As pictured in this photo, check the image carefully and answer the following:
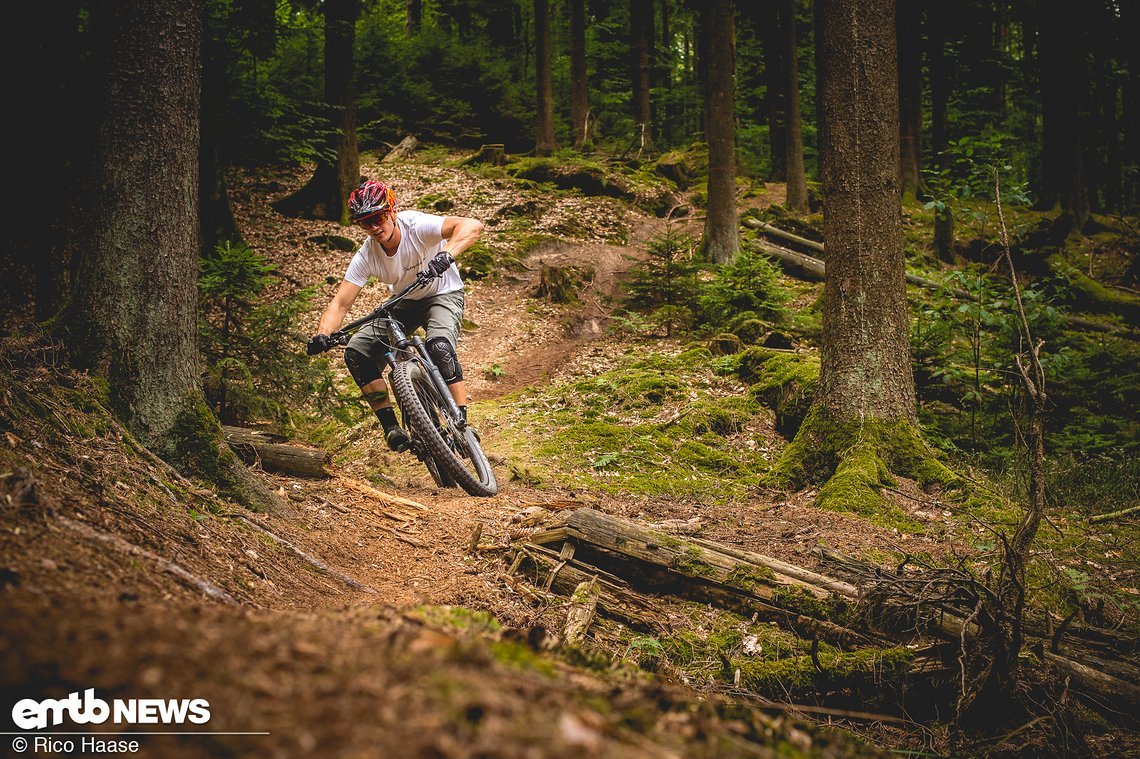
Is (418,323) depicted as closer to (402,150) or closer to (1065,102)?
(402,150)

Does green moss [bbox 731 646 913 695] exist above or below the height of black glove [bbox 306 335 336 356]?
below

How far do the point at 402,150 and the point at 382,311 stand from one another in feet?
61.1

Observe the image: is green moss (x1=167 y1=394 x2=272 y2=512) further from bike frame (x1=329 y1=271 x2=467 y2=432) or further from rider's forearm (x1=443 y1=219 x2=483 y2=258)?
rider's forearm (x1=443 y1=219 x2=483 y2=258)

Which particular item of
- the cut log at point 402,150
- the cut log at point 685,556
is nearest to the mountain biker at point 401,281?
the cut log at point 685,556

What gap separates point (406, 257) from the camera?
582 cm

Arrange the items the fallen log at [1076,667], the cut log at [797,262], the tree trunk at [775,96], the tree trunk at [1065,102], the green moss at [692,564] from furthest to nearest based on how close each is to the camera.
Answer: the tree trunk at [775,96] → the tree trunk at [1065,102] → the cut log at [797,262] → the green moss at [692,564] → the fallen log at [1076,667]

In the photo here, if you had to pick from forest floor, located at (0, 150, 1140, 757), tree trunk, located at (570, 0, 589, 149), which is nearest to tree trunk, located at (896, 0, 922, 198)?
tree trunk, located at (570, 0, 589, 149)

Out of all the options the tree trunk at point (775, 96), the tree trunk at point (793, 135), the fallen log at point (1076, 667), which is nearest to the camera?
the fallen log at point (1076, 667)

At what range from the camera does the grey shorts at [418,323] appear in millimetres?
5793

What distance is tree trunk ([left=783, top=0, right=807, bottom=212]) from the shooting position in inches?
746

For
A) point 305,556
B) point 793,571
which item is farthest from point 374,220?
A: point 793,571

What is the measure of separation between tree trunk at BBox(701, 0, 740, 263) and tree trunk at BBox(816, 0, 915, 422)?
7.47 meters

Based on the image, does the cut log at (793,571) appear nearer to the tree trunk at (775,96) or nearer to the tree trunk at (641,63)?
the tree trunk at (641,63)

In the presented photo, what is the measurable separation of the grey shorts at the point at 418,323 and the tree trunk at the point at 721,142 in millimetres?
9055
